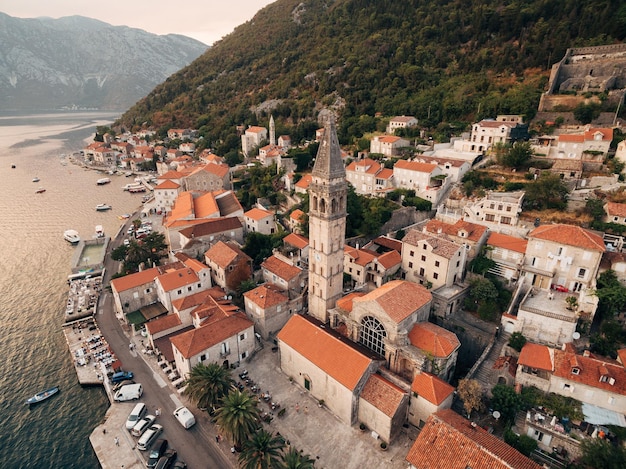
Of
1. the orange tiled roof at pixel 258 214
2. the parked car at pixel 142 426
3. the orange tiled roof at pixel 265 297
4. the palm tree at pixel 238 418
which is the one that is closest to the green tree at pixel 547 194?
the orange tiled roof at pixel 265 297

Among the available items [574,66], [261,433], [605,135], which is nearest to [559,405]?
[261,433]

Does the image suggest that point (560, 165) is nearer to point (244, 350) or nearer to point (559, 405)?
point (559, 405)

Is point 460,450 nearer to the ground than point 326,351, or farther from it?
nearer to the ground

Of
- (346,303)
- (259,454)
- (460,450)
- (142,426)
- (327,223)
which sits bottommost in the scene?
(142,426)

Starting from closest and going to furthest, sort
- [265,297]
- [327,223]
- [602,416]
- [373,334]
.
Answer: [602,416] < [373,334] < [327,223] < [265,297]

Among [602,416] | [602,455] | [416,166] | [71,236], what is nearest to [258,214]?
[416,166]

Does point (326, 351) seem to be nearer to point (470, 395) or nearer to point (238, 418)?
point (238, 418)

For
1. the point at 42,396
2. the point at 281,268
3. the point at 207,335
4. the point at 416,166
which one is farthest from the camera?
the point at 416,166

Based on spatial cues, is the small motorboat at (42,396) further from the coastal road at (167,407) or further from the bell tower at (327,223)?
the bell tower at (327,223)
